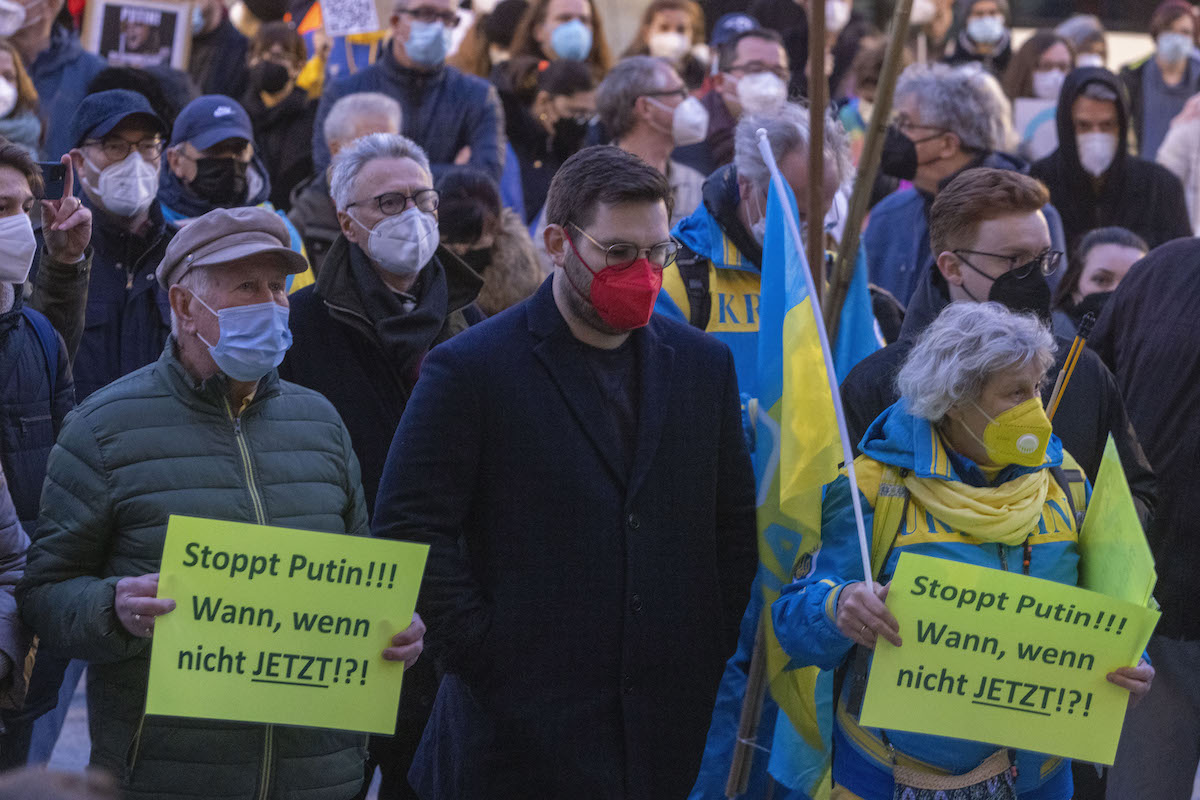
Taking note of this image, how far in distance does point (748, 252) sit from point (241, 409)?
6.23 ft

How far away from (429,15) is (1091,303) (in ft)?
11.5

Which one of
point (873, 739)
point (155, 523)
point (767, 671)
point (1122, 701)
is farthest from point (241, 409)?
point (1122, 701)

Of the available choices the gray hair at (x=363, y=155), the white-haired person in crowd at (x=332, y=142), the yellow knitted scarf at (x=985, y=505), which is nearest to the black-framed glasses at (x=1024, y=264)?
the yellow knitted scarf at (x=985, y=505)

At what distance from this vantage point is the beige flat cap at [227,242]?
12.5 feet

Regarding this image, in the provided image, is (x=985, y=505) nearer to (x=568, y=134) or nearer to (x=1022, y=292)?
(x=1022, y=292)

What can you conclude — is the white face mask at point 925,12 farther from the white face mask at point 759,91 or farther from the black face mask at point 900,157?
the black face mask at point 900,157

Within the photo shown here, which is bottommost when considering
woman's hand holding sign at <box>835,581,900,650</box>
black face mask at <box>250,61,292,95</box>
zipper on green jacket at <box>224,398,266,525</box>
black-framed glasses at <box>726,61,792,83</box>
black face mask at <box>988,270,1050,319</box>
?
black face mask at <box>250,61,292,95</box>

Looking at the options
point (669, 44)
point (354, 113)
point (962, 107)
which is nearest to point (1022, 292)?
point (962, 107)

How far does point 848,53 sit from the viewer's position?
11617mm

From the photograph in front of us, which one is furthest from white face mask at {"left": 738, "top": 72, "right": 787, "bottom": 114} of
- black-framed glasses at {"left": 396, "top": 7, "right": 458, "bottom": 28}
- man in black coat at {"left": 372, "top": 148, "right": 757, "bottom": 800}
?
man in black coat at {"left": 372, "top": 148, "right": 757, "bottom": 800}

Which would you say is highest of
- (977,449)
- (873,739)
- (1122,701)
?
(977,449)

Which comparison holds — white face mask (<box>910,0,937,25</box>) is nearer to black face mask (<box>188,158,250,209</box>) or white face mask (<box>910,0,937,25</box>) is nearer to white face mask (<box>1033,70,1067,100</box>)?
white face mask (<box>1033,70,1067,100</box>)

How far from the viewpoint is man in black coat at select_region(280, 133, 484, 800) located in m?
4.72

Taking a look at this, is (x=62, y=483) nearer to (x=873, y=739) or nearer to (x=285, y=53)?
(x=873, y=739)
